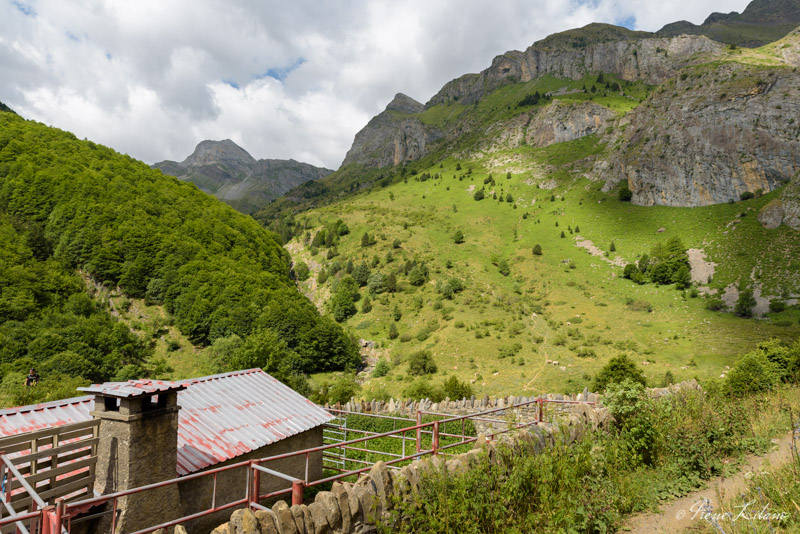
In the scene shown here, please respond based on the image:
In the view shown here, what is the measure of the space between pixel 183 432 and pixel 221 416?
132cm

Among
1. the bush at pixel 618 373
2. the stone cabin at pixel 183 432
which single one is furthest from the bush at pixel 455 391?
the stone cabin at pixel 183 432

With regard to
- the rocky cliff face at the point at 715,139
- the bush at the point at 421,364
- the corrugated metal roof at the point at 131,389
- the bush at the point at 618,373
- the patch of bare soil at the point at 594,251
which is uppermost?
the rocky cliff face at the point at 715,139

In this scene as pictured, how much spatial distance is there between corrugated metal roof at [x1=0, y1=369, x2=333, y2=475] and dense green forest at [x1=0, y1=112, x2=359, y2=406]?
28.4 m

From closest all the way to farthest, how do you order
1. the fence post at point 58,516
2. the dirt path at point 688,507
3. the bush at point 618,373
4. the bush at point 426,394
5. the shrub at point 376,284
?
the fence post at point 58,516 → the dirt path at point 688,507 → the bush at point 618,373 → the bush at point 426,394 → the shrub at point 376,284

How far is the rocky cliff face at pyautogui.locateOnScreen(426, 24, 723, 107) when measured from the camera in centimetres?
12612

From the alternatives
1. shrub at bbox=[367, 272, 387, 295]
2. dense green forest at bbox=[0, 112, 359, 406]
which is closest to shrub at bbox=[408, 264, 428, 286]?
shrub at bbox=[367, 272, 387, 295]

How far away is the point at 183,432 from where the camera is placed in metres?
8.84

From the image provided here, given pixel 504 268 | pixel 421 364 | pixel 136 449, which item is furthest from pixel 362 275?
pixel 136 449

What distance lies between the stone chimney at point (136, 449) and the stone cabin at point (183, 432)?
0.01m

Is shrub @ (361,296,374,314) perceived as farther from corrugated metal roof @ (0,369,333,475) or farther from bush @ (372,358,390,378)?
corrugated metal roof @ (0,369,333,475)

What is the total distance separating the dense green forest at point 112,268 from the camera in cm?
4022

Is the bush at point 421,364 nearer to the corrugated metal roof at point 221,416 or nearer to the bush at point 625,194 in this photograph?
the corrugated metal roof at point 221,416

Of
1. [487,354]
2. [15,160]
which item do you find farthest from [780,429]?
[15,160]

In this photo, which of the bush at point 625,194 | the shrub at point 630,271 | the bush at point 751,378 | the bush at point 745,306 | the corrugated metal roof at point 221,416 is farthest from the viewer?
the bush at point 625,194
